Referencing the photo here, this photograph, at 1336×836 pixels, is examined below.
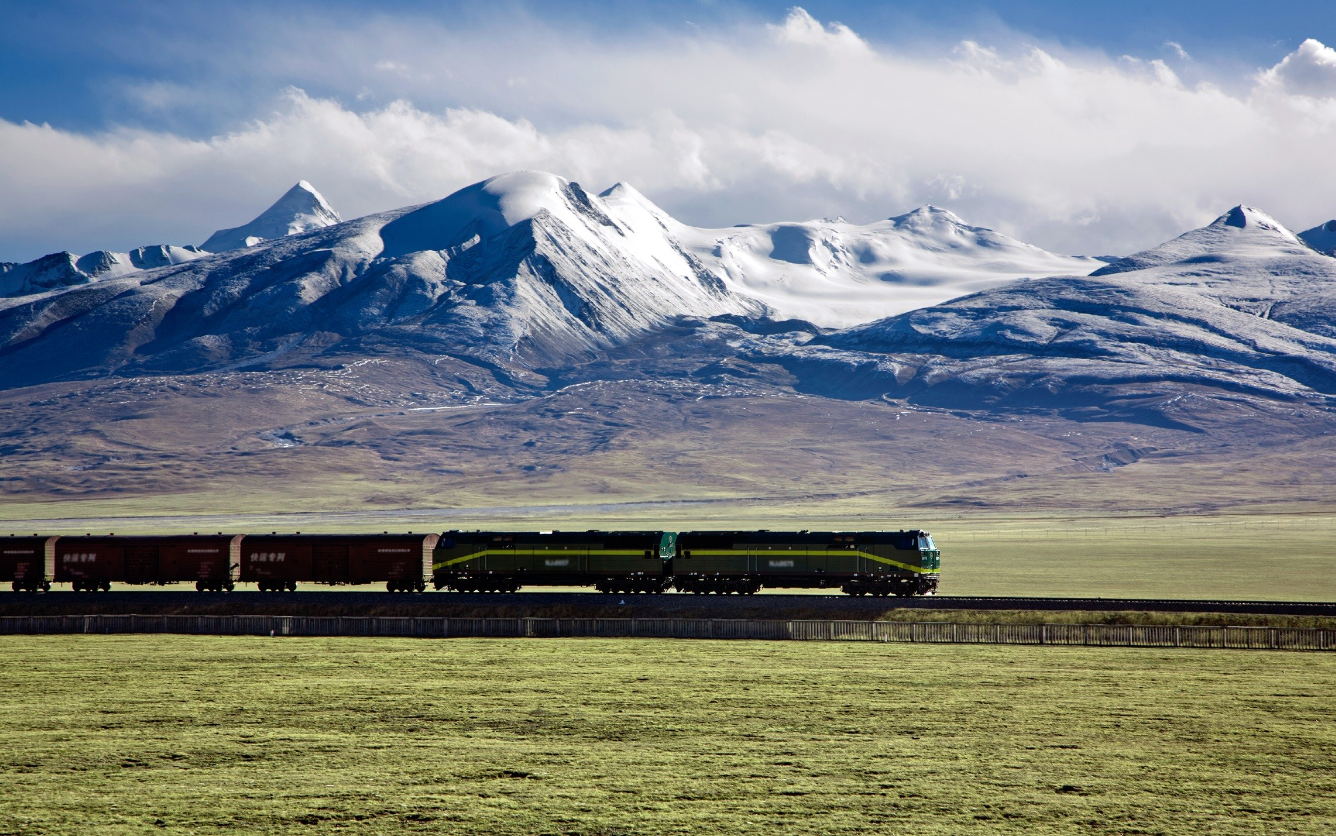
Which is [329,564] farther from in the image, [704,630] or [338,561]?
[704,630]

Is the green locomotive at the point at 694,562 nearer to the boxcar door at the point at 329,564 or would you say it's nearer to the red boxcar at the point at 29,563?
the boxcar door at the point at 329,564

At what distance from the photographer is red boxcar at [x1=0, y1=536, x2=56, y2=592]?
212ft

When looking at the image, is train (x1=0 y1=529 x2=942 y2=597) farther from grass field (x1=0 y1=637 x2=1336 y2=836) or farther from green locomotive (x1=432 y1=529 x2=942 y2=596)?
grass field (x1=0 y1=637 x2=1336 y2=836)

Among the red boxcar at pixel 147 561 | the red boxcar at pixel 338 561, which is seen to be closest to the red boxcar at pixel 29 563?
the red boxcar at pixel 147 561

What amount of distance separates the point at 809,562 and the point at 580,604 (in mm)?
12141

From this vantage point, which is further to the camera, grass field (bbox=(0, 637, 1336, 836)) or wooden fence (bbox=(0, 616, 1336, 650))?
wooden fence (bbox=(0, 616, 1336, 650))

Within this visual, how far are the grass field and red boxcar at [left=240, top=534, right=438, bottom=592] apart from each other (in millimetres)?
13004

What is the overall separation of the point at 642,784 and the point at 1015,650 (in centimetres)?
2350

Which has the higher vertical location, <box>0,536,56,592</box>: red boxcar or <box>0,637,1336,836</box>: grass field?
<box>0,536,56,592</box>: red boxcar

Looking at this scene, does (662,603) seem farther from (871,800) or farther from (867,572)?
(871,800)

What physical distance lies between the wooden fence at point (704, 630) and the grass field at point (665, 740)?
1.62m

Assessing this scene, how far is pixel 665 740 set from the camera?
114ft

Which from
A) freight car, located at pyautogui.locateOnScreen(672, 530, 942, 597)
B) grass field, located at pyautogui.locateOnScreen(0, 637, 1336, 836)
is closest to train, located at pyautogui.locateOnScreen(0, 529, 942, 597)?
freight car, located at pyautogui.locateOnScreen(672, 530, 942, 597)

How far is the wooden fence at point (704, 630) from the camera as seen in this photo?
48.4 m
